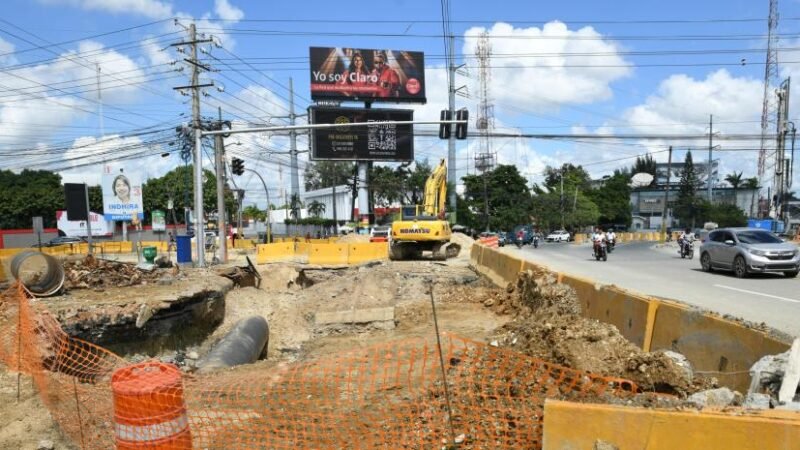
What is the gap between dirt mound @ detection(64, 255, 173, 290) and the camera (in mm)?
14977

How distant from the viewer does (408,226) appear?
2366 centimetres

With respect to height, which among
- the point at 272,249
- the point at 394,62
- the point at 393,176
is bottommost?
the point at 272,249

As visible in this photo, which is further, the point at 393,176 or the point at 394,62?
the point at 393,176

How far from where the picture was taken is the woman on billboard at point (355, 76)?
52247 mm

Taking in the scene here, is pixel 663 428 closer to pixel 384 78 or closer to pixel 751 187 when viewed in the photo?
pixel 384 78

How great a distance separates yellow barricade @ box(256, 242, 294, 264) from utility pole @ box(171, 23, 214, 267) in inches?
167

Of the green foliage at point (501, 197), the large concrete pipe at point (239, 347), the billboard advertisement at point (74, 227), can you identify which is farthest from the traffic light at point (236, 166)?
the green foliage at point (501, 197)

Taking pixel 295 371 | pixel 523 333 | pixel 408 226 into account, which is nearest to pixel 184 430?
pixel 295 371

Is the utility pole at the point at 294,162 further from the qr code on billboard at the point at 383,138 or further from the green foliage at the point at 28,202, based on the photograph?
Result: the green foliage at the point at 28,202

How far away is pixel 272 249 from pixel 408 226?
10.00 meters

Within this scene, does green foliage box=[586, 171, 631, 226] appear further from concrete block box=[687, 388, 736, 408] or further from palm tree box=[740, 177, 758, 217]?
concrete block box=[687, 388, 736, 408]

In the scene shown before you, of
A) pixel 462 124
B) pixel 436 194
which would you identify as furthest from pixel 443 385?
Answer: pixel 436 194

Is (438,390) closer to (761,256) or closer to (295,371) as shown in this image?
(295,371)

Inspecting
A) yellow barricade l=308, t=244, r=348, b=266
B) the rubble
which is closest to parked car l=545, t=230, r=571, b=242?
yellow barricade l=308, t=244, r=348, b=266
